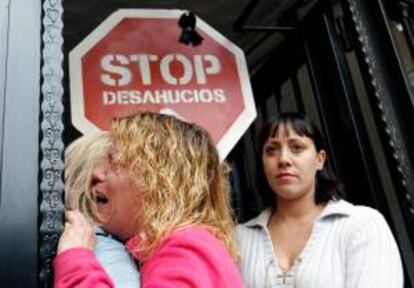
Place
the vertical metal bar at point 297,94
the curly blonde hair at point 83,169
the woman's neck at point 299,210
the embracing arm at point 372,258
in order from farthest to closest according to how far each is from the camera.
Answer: the vertical metal bar at point 297,94
the woman's neck at point 299,210
the embracing arm at point 372,258
the curly blonde hair at point 83,169

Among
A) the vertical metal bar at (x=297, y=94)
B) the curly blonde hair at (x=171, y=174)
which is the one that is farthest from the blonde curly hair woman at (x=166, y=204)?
the vertical metal bar at (x=297, y=94)

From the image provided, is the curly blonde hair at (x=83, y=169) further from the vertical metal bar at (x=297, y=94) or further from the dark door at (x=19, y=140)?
the vertical metal bar at (x=297, y=94)

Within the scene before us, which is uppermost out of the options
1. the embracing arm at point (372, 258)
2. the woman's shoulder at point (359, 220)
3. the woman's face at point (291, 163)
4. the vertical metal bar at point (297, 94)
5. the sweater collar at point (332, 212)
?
the vertical metal bar at point (297, 94)

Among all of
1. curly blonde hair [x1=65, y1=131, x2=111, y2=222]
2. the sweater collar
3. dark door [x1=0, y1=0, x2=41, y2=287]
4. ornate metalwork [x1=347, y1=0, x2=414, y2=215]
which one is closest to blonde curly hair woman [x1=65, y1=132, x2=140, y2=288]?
curly blonde hair [x1=65, y1=131, x2=111, y2=222]

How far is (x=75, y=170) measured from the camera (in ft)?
3.26

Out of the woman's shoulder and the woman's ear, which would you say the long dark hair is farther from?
the woman's shoulder

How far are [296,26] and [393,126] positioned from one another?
0.77 m

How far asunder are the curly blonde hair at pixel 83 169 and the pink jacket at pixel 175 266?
4.3 inches

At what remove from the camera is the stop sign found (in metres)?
1.68

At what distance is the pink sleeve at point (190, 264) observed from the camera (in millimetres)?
816

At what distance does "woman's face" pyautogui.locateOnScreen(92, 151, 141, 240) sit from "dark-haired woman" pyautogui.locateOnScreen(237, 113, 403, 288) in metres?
0.55

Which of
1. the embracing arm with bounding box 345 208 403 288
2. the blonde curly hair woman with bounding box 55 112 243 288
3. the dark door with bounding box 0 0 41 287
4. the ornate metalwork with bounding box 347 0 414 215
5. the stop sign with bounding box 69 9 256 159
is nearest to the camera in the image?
the dark door with bounding box 0 0 41 287

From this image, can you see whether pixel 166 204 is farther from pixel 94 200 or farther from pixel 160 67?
pixel 160 67

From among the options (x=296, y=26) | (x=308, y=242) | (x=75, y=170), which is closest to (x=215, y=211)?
(x=75, y=170)
